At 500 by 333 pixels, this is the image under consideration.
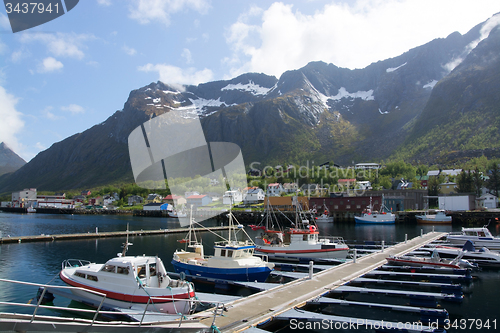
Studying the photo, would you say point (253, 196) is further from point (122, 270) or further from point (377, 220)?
point (122, 270)

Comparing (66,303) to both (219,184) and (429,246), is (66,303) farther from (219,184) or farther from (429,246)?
(219,184)

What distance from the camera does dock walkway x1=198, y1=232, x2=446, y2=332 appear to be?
11.8 metres

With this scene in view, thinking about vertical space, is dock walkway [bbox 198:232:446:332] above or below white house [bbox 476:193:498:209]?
below

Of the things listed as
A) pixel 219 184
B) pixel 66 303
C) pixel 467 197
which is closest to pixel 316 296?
pixel 66 303

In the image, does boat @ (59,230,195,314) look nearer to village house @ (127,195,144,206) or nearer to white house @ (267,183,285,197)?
white house @ (267,183,285,197)

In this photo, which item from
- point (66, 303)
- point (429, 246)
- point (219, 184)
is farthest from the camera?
point (219, 184)

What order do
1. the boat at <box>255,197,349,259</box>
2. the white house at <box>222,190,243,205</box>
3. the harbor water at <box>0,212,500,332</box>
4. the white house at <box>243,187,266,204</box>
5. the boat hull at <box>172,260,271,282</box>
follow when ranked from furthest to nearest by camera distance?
the white house at <box>243,187,266,204</box>, the white house at <box>222,190,243,205</box>, the boat at <box>255,197,349,259</box>, the boat hull at <box>172,260,271,282</box>, the harbor water at <box>0,212,500,332</box>

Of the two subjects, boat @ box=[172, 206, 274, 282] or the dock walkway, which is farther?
boat @ box=[172, 206, 274, 282]

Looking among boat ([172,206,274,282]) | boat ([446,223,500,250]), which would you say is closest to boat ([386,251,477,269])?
boat ([446,223,500,250])

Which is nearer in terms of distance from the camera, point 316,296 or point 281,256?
point 316,296

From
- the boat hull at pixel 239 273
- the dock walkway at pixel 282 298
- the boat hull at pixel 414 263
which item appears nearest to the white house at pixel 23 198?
the boat hull at pixel 239 273

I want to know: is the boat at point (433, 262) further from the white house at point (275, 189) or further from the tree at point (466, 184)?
the white house at point (275, 189)

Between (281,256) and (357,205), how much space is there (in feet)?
174

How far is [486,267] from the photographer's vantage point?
24.4 m
